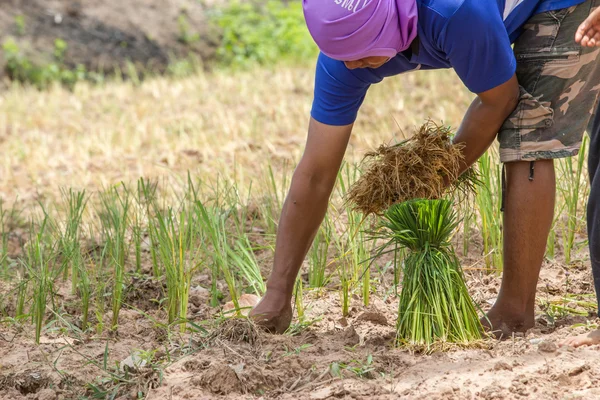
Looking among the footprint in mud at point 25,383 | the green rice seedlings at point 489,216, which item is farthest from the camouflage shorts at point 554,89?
the footprint in mud at point 25,383

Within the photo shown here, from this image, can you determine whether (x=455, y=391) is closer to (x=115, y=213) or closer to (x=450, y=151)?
(x=450, y=151)

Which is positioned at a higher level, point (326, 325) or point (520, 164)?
point (520, 164)

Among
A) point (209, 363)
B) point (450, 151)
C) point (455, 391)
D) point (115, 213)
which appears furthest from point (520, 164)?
point (115, 213)

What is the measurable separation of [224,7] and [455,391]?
9038mm

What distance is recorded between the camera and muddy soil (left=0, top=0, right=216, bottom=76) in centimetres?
917

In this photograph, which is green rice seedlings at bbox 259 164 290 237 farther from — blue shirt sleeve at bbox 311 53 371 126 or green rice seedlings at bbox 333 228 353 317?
blue shirt sleeve at bbox 311 53 371 126

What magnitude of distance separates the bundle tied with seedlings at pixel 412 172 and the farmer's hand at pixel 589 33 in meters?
0.50

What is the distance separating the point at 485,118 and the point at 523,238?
429 mm

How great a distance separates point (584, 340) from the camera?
236cm

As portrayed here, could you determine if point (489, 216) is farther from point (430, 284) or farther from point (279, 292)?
point (279, 292)

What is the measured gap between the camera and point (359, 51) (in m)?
2.36

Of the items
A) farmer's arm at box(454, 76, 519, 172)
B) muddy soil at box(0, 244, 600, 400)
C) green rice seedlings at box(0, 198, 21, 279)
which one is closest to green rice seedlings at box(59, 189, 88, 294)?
muddy soil at box(0, 244, 600, 400)

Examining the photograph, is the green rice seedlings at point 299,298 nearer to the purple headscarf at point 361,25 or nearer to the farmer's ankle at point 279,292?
the farmer's ankle at point 279,292

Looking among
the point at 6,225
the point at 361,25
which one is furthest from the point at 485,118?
the point at 6,225
